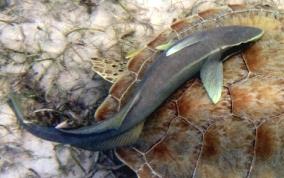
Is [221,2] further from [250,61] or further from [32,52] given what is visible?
[32,52]

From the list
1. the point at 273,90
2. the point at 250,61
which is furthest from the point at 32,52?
the point at 273,90

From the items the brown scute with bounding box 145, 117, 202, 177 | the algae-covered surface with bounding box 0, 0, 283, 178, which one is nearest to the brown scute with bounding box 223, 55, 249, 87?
the brown scute with bounding box 145, 117, 202, 177

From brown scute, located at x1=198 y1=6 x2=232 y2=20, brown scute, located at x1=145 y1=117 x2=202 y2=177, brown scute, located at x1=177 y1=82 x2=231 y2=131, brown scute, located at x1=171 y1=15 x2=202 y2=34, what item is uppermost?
brown scute, located at x1=198 y1=6 x2=232 y2=20

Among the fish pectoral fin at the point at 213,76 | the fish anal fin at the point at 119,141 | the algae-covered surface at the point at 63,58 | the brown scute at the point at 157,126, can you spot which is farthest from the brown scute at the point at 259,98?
the algae-covered surface at the point at 63,58

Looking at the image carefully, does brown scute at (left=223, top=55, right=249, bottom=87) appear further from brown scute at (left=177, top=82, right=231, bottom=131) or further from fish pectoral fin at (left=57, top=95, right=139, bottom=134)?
fish pectoral fin at (left=57, top=95, right=139, bottom=134)

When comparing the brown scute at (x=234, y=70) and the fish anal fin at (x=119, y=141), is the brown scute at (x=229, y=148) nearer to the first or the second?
the brown scute at (x=234, y=70)

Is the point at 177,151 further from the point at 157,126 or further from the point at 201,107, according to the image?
the point at 201,107

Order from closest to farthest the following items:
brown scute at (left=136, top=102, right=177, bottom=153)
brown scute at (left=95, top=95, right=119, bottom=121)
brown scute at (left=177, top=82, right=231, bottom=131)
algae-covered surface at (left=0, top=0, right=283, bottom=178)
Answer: brown scute at (left=177, top=82, right=231, bottom=131) → brown scute at (left=136, top=102, right=177, bottom=153) → brown scute at (left=95, top=95, right=119, bottom=121) → algae-covered surface at (left=0, top=0, right=283, bottom=178)

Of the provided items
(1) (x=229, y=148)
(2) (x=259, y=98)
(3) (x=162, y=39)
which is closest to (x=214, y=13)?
(3) (x=162, y=39)
